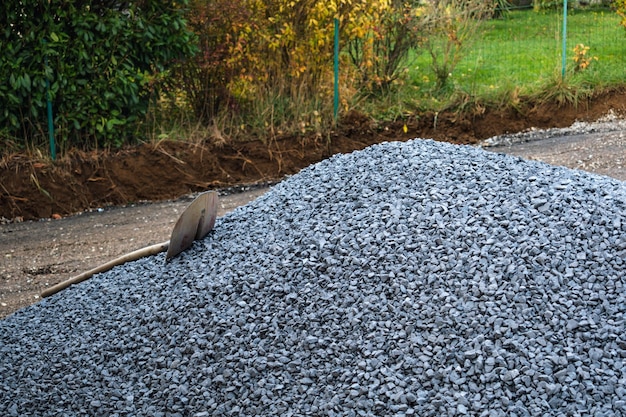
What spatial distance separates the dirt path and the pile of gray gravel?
101 centimetres

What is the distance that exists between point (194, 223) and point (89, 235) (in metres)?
2.27

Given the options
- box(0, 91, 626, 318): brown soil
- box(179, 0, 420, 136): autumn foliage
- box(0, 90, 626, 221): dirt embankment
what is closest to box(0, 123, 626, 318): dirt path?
box(0, 91, 626, 318): brown soil

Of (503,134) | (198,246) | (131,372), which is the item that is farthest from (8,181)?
(503,134)

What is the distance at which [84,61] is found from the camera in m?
7.14

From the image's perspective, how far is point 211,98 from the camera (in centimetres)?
796

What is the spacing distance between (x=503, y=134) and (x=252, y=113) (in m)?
3.04

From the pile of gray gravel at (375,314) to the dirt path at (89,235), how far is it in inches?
39.9

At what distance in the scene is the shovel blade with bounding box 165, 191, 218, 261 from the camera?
4.25 metres

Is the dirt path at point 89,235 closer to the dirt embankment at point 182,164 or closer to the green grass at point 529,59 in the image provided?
the dirt embankment at point 182,164

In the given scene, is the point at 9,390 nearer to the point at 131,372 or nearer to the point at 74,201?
the point at 131,372

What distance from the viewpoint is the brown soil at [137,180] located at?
19.0 feet

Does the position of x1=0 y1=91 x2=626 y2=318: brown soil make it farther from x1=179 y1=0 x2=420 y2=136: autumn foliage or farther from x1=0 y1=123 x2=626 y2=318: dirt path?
x1=179 y1=0 x2=420 y2=136: autumn foliage


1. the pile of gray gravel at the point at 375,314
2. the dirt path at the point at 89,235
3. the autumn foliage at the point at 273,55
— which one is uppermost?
the autumn foliage at the point at 273,55

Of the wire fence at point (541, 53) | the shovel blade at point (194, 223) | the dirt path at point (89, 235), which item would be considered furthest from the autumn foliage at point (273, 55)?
the shovel blade at point (194, 223)
